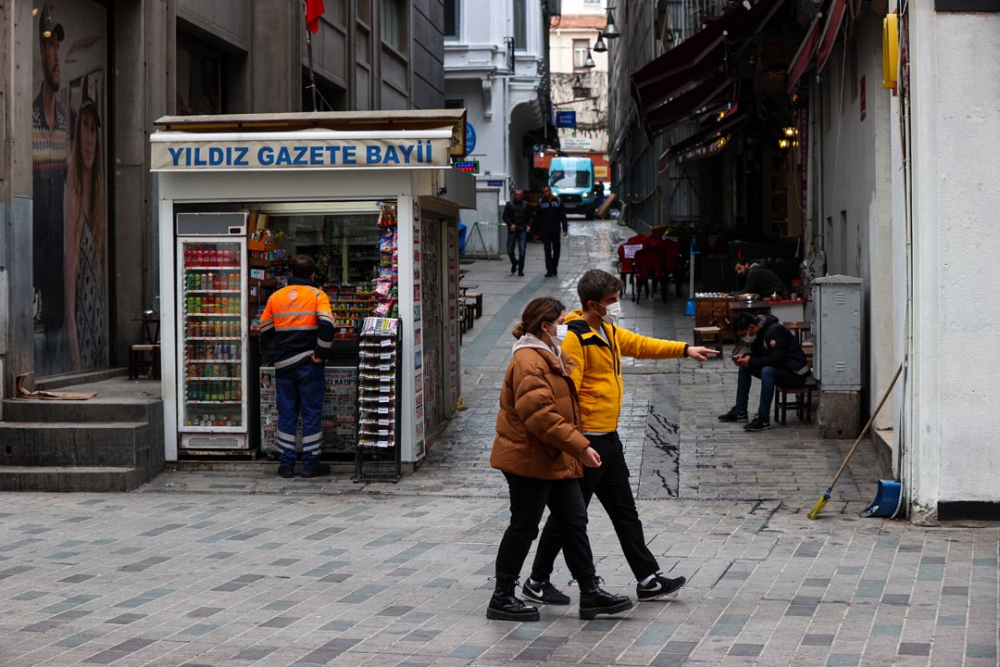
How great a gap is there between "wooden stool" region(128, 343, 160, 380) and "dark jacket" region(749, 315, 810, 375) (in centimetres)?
598

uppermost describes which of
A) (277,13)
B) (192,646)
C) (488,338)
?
(277,13)

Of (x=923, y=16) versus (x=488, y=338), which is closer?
(x=923, y=16)

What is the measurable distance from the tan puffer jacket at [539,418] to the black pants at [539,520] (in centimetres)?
8

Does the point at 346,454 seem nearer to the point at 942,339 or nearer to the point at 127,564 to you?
the point at 127,564

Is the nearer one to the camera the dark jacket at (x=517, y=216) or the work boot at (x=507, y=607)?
the work boot at (x=507, y=607)

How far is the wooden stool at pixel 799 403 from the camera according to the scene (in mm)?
12383

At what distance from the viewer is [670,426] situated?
1250cm

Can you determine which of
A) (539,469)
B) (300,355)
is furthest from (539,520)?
(300,355)

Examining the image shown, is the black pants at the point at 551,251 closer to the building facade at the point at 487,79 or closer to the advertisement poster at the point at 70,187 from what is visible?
the building facade at the point at 487,79

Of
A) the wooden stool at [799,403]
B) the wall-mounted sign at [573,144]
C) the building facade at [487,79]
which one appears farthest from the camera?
the wall-mounted sign at [573,144]

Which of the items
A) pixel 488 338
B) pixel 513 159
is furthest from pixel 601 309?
pixel 513 159

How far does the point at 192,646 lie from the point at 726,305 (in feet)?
38.3

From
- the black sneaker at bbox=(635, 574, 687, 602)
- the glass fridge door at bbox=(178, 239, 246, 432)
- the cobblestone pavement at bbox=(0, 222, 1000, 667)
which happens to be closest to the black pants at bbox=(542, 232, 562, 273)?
the cobblestone pavement at bbox=(0, 222, 1000, 667)

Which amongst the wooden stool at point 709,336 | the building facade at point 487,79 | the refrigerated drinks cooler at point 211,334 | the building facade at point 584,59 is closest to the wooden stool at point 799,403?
the wooden stool at point 709,336
